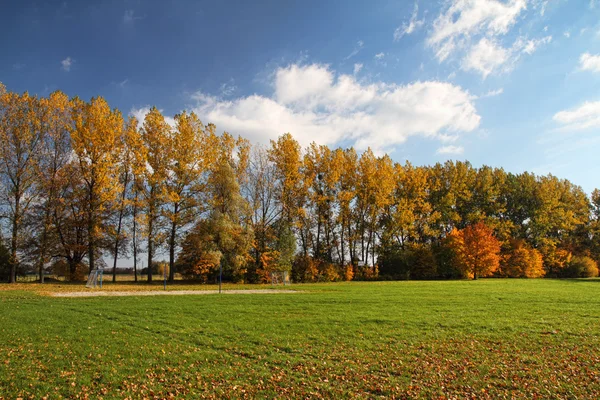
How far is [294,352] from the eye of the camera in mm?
9258

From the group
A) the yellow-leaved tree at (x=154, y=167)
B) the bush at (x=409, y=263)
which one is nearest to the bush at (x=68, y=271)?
the yellow-leaved tree at (x=154, y=167)

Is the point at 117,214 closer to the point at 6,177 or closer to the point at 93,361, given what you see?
the point at 6,177

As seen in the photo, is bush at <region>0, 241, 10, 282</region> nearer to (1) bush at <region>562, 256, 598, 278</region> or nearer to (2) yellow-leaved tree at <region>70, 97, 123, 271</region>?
(2) yellow-leaved tree at <region>70, 97, 123, 271</region>

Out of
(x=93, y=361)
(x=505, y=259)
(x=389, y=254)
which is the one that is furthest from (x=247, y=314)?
(x=505, y=259)

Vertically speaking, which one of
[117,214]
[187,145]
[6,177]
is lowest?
[117,214]

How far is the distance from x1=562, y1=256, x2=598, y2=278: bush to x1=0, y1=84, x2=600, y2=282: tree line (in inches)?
6.8

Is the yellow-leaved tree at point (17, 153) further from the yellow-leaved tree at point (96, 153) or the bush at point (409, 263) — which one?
→ the bush at point (409, 263)

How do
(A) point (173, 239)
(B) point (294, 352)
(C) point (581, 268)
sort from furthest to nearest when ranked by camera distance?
(C) point (581, 268) < (A) point (173, 239) < (B) point (294, 352)

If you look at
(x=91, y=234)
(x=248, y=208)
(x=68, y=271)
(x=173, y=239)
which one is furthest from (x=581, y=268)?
(x=68, y=271)

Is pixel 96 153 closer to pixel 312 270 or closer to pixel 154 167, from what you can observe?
pixel 154 167

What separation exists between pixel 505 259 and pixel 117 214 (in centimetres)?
4805

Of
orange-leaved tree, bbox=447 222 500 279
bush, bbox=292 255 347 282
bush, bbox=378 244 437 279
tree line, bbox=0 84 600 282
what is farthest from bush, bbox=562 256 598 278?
bush, bbox=292 255 347 282

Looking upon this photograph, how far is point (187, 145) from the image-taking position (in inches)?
1323

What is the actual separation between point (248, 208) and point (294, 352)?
91.7 ft
